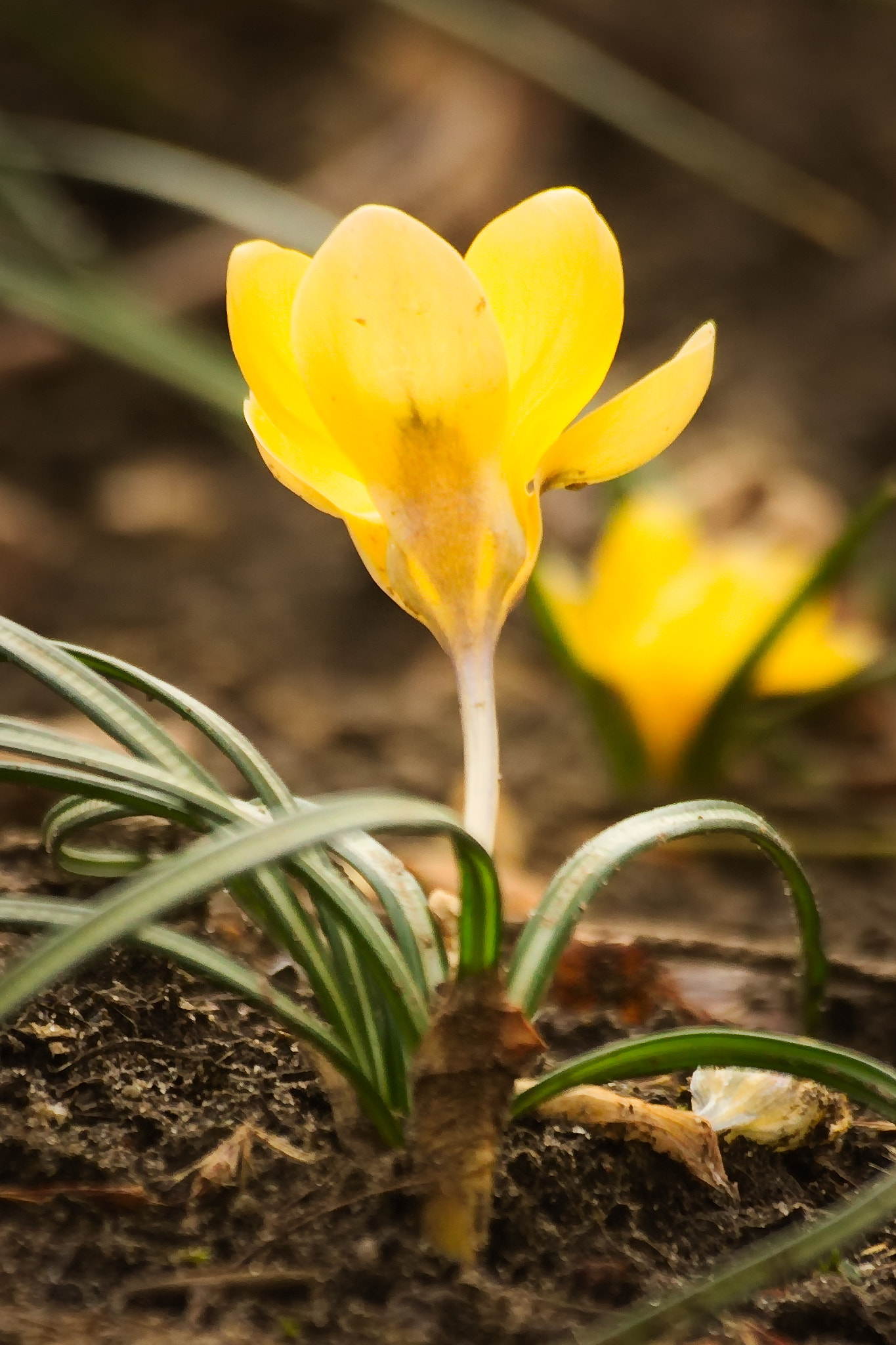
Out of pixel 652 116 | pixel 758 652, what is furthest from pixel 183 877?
pixel 652 116

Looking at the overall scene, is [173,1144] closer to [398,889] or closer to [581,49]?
[398,889]

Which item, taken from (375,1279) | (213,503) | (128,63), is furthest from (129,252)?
(375,1279)

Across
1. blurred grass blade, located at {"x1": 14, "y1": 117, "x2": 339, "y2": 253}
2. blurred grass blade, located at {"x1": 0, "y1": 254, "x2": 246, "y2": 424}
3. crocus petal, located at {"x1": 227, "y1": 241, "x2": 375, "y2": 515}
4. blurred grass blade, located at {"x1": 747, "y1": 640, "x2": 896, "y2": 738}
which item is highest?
blurred grass blade, located at {"x1": 14, "y1": 117, "x2": 339, "y2": 253}

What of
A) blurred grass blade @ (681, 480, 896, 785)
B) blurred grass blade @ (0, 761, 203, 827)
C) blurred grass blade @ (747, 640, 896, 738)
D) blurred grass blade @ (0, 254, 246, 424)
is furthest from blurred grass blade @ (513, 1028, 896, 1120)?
blurred grass blade @ (0, 254, 246, 424)

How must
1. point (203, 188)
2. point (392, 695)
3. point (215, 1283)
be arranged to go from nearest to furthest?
point (215, 1283), point (203, 188), point (392, 695)

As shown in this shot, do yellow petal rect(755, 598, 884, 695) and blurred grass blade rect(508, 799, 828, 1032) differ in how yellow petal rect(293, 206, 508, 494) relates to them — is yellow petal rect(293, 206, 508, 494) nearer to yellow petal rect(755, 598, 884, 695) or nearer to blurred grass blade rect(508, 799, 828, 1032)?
blurred grass blade rect(508, 799, 828, 1032)

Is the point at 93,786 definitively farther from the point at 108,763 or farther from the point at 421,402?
the point at 421,402
